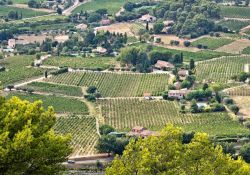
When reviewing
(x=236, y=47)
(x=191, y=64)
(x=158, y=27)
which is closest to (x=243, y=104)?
(x=191, y=64)

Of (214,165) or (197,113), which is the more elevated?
(214,165)

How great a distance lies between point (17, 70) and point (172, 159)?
59.5 meters

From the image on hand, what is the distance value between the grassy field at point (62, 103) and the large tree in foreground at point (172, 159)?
136 ft

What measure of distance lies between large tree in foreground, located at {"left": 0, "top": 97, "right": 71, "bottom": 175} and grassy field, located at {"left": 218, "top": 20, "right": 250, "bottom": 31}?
87930 mm

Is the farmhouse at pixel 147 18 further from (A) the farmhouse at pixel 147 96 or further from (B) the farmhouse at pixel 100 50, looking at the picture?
(A) the farmhouse at pixel 147 96

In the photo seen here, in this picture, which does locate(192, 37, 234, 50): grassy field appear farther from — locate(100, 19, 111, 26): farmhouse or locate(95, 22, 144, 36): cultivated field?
locate(100, 19, 111, 26): farmhouse

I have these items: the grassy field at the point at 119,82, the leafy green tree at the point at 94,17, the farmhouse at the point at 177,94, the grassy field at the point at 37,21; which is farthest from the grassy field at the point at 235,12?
the farmhouse at the point at 177,94

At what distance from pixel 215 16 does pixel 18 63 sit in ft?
143

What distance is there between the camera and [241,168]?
79.0 ft

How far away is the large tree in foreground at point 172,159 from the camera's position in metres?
23.2

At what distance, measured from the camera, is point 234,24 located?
109 metres

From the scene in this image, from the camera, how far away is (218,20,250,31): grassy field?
352ft

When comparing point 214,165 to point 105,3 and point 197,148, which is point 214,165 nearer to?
point 197,148

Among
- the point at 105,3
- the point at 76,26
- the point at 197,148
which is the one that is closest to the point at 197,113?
the point at 197,148
